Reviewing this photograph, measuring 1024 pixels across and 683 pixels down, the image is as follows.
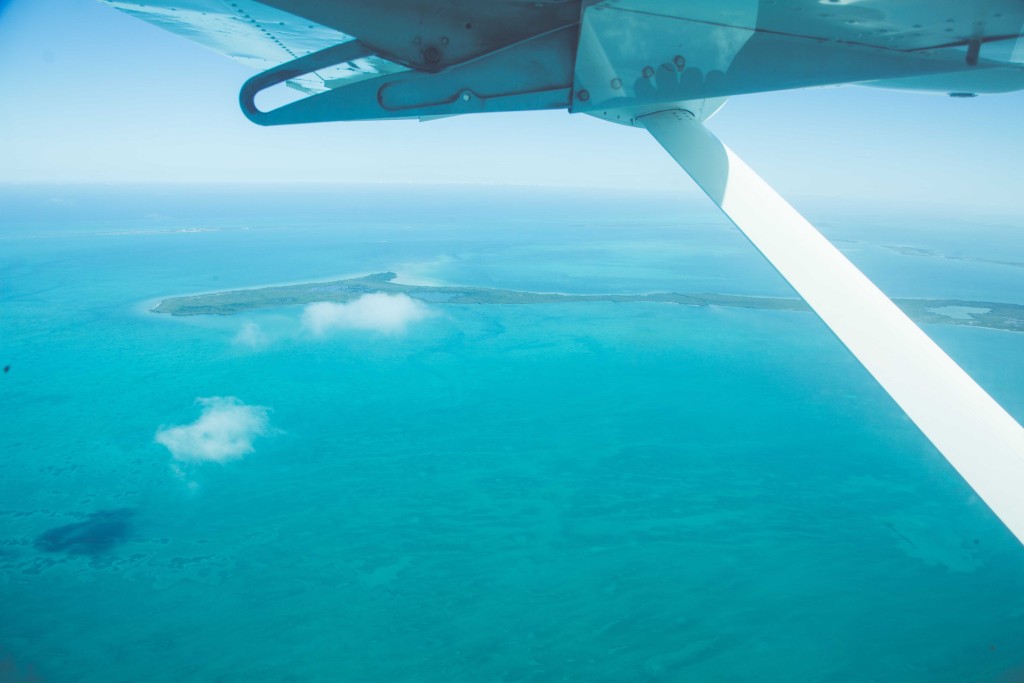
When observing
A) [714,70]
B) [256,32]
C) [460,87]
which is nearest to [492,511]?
[256,32]

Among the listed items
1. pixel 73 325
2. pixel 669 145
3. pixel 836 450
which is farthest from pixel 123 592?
pixel 73 325

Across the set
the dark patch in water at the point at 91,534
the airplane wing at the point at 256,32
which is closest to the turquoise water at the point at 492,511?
the dark patch in water at the point at 91,534

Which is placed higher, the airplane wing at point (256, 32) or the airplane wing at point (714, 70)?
the airplane wing at point (256, 32)

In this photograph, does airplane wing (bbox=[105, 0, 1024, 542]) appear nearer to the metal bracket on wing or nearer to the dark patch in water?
the metal bracket on wing

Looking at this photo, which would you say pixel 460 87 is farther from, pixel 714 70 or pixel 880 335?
pixel 880 335

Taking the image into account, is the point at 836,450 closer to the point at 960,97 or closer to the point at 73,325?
the point at 960,97

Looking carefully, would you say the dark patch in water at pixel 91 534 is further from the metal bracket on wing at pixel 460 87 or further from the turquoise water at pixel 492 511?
the metal bracket on wing at pixel 460 87
